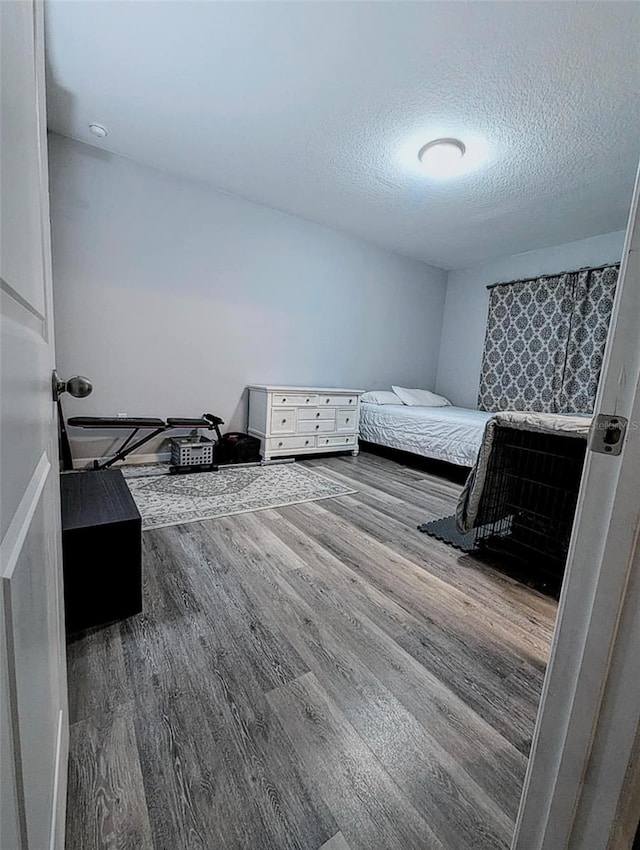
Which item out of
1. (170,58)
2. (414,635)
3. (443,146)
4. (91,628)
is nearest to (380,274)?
(443,146)

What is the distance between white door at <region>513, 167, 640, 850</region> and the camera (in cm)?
45

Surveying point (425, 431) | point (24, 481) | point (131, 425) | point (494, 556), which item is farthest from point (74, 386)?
point (425, 431)

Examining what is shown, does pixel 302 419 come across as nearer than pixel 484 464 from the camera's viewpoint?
No

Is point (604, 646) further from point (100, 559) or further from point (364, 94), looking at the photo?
point (364, 94)

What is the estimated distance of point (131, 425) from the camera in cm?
288

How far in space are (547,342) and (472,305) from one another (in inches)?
46.5

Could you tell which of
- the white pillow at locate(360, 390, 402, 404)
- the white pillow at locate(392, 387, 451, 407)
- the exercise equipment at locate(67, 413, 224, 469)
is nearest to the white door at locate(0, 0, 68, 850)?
the exercise equipment at locate(67, 413, 224, 469)

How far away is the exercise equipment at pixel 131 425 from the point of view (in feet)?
9.12

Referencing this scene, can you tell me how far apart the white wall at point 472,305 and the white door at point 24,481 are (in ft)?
15.7

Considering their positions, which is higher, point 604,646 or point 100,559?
point 604,646

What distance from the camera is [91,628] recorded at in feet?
4.27

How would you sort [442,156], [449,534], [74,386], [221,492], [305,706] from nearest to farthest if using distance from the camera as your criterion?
1. [74,386]
2. [305,706]
3. [449,534]
4. [442,156]
5. [221,492]

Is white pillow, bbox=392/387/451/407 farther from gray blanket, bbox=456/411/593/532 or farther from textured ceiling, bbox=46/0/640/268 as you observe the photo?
gray blanket, bbox=456/411/593/532

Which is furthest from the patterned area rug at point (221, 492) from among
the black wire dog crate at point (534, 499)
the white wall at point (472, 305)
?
the white wall at point (472, 305)
